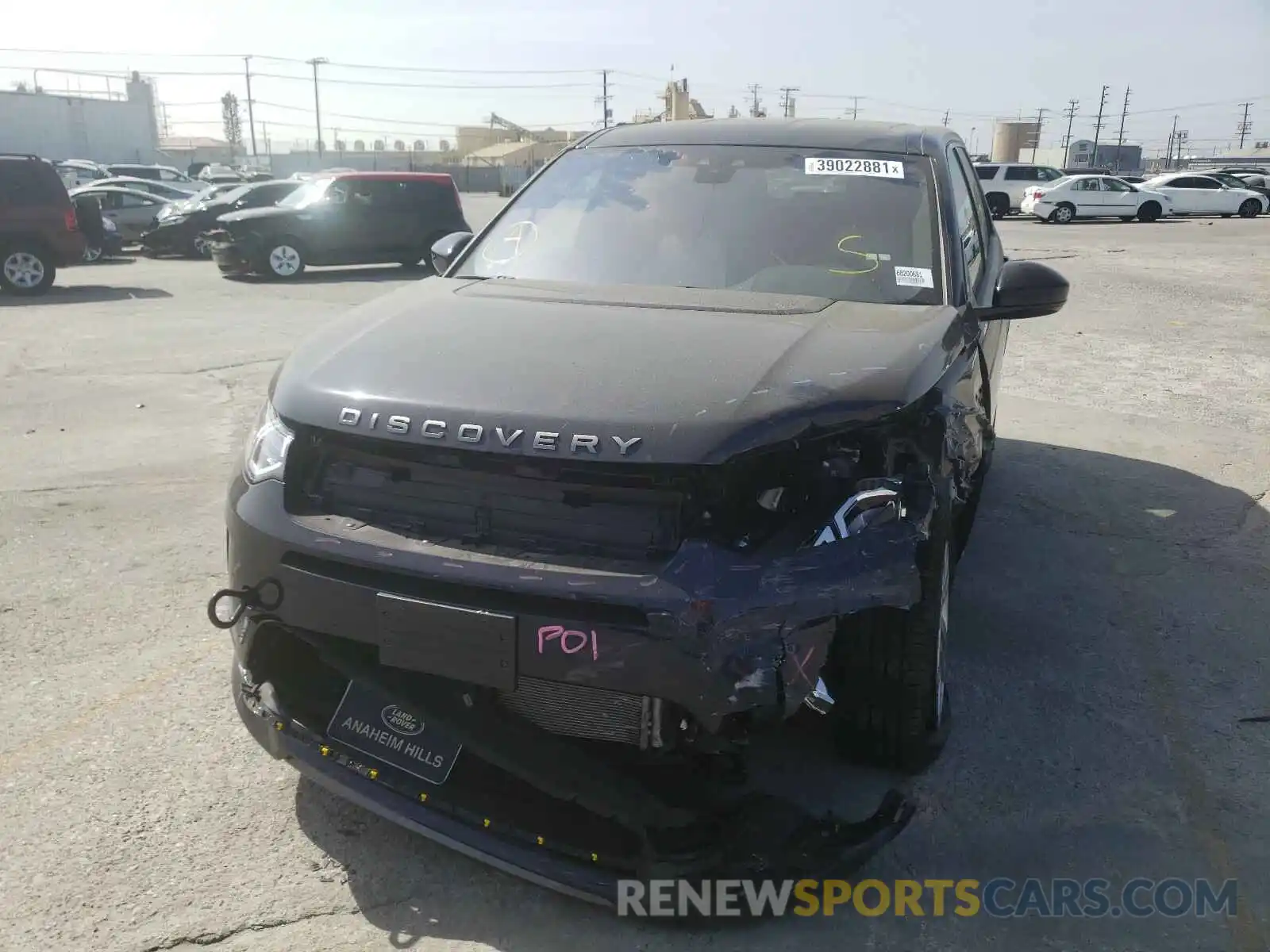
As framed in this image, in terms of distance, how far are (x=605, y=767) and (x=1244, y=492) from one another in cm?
479

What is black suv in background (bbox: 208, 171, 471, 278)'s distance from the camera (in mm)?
16422

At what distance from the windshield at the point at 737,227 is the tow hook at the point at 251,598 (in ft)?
4.98

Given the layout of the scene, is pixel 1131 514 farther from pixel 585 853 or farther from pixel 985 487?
pixel 585 853

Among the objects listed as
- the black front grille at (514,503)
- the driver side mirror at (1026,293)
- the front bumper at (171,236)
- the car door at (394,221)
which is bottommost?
the front bumper at (171,236)

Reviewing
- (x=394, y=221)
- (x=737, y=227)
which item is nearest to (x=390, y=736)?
(x=737, y=227)

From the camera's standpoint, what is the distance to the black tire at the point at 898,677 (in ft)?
8.63

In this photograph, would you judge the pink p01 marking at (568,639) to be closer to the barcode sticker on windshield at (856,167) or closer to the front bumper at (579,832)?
the front bumper at (579,832)

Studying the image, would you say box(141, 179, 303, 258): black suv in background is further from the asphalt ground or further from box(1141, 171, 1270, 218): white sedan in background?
box(1141, 171, 1270, 218): white sedan in background

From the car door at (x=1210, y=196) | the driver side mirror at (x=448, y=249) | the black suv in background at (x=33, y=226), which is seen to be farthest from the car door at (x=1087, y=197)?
the driver side mirror at (x=448, y=249)

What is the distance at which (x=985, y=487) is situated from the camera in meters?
5.87

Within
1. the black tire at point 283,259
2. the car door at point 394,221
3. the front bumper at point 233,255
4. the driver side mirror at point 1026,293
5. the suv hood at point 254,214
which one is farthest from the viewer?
the car door at point 394,221

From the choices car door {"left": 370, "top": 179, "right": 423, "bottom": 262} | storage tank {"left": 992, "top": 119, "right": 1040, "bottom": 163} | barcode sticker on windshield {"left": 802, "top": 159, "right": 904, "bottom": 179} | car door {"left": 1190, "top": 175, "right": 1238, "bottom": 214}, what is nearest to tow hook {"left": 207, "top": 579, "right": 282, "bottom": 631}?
barcode sticker on windshield {"left": 802, "top": 159, "right": 904, "bottom": 179}

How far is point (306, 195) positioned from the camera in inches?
688

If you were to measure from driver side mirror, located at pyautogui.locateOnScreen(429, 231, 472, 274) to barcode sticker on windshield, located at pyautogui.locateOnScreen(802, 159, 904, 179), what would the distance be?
1.37 m
